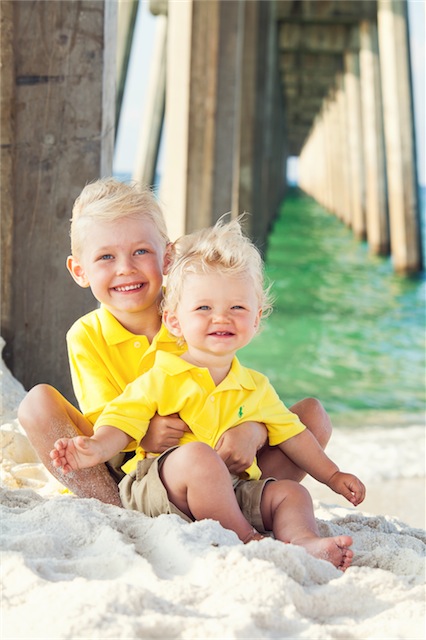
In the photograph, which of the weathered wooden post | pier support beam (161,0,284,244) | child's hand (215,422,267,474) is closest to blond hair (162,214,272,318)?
child's hand (215,422,267,474)

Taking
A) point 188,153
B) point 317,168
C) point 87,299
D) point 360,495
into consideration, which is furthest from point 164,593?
point 317,168

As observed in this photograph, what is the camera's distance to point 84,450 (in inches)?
93.0

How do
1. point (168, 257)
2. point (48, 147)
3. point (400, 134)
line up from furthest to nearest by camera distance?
point (400, 134) → point (48, 147) → point (168, 257)

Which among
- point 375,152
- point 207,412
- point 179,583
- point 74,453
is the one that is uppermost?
point 375,152

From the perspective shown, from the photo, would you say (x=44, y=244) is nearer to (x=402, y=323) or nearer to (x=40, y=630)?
(x=40, y=630)

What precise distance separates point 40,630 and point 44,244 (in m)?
2.06

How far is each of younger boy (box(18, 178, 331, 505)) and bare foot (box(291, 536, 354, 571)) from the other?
1.51 ft

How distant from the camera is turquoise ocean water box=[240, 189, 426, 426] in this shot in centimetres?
684

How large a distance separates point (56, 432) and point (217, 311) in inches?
22.3

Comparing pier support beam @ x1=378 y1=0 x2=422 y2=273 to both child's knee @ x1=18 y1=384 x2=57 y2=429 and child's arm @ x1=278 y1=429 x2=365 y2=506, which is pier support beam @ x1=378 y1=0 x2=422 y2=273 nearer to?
child's arm @ x1=278 y1=429 x2=365 y2=506

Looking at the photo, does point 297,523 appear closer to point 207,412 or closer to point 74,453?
point 207,412

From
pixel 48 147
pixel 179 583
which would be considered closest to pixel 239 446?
pixel 179 583

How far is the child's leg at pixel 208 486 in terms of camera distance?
91.5 inches

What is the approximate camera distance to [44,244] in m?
3.56
